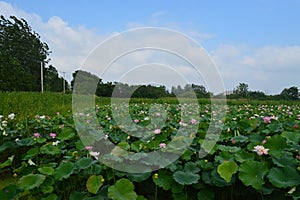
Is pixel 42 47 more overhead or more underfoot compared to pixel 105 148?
more overhead

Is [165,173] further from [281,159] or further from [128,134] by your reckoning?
[128,134]

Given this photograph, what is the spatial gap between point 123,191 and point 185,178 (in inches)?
11.9

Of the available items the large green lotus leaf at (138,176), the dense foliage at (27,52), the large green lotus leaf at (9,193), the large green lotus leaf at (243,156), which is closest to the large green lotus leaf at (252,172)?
the large green lotus leaf at (243,156)

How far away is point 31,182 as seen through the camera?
51.3 inches

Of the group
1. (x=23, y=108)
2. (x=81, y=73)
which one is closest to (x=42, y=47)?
(x=23, y=108)

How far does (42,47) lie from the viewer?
109ft

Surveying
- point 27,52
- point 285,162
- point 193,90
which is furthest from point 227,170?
point 27,52

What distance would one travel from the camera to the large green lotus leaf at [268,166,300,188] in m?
1.21

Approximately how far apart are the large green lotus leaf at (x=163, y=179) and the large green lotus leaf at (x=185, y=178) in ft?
0.18

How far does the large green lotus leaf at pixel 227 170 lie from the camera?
1247mm

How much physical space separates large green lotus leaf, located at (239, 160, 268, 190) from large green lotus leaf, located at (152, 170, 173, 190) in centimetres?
34

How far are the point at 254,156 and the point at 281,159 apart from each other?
0.14 meters

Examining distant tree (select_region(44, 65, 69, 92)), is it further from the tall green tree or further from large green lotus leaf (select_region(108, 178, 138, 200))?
large green lotus leaf (select_region(108, 178, 138, 200))

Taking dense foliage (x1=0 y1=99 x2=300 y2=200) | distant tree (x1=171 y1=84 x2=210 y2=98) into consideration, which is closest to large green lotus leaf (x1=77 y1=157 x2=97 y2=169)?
dense foliage (x1=0 y1=99 x2=300 y2=200)
